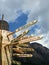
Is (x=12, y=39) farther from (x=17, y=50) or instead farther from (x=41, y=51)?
(x=41, y=51)

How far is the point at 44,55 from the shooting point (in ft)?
156

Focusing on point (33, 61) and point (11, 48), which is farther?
point (33, 61)

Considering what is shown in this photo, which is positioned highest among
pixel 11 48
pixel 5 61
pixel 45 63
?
pixel 45 63

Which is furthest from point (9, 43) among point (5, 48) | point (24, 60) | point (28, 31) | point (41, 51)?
point (41, 51)

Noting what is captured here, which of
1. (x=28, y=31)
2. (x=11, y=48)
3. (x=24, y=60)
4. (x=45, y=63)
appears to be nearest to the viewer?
(x=28, y=31)

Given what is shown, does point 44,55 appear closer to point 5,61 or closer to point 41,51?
point 41,51

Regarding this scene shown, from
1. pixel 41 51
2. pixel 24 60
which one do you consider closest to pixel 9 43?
pixel 24 60

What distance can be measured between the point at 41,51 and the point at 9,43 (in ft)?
122

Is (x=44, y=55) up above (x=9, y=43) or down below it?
above

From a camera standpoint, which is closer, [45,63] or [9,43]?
[9,43]

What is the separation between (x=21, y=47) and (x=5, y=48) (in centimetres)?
128

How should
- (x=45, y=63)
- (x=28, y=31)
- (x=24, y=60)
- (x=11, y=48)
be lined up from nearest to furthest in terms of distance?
(x=28, y=31) < (x=11, y=48) < (x=24, y=60) < (x=45, y=63)

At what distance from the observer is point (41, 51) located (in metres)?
47.5

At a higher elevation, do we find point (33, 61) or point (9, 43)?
point (33, 61)
